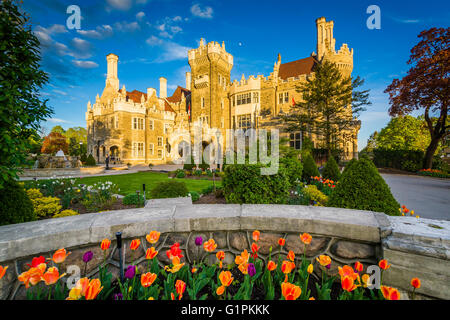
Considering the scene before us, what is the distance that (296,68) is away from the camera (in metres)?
27.4

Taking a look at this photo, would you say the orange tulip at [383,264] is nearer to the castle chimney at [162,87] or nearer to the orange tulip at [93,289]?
the orange tulip at [93,289]

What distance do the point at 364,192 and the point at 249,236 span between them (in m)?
2.26

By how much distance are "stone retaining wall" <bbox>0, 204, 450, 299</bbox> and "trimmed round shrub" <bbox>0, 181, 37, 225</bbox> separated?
0.84 m

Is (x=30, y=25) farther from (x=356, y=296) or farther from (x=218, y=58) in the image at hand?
(x=218, y=58)

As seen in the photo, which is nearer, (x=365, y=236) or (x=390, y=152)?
(x=365, y=236)

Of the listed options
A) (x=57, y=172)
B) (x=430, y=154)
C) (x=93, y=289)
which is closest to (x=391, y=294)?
(x=93, y=289)

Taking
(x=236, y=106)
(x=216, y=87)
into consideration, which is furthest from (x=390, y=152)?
(x=216, y=87)

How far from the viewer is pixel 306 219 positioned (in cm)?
210

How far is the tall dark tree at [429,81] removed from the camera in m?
13.8

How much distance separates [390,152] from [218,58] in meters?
25.2

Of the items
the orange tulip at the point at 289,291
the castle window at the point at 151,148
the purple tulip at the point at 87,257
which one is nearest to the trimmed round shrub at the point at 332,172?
the orange tulip at the point at 289,291

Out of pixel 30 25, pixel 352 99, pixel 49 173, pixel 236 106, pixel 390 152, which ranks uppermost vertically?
pixel 236 106

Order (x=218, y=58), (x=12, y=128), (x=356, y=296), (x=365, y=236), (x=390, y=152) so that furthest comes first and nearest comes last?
(x=218, y=58), (x=390, y=152), (x=12, y=128), (x=365, y=236), (x=356, y=296)

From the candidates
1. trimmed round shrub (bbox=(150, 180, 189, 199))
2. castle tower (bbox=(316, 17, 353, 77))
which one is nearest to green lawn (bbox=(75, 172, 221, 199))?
trimmed round shrub (bbox=(150, 180, 189, 199))
